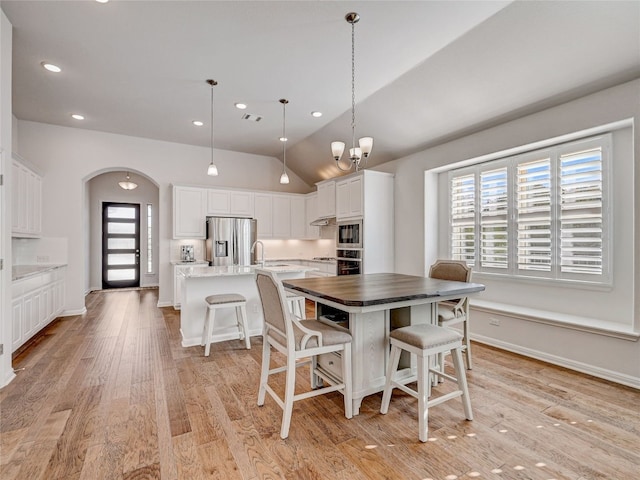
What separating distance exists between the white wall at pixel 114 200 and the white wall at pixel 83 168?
2.57m

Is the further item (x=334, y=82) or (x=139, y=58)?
(x=334, y=82)

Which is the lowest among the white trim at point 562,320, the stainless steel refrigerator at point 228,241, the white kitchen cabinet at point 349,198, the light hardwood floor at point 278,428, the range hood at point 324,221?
the light hardwood floor at point 278,428

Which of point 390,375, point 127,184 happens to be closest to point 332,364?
point 390,375

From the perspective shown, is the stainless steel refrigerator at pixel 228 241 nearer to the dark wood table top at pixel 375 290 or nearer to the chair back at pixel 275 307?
the dark wood table top at pixel 375 290

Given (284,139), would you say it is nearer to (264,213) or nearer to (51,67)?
(264,213)

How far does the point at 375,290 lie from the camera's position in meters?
2.32

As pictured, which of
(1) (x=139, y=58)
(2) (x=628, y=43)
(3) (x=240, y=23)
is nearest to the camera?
(2) (x=628, y=43)

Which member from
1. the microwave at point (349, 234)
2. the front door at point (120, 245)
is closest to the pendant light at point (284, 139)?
the microwave at point (349, 234)

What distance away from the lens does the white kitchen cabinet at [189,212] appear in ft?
19.1

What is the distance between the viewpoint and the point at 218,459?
180 centimetres

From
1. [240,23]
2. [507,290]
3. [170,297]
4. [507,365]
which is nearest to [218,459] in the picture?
[507,365]

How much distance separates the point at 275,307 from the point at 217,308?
5.58ft

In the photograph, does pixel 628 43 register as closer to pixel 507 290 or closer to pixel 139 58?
pixel 507 290

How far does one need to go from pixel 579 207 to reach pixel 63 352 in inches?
226
